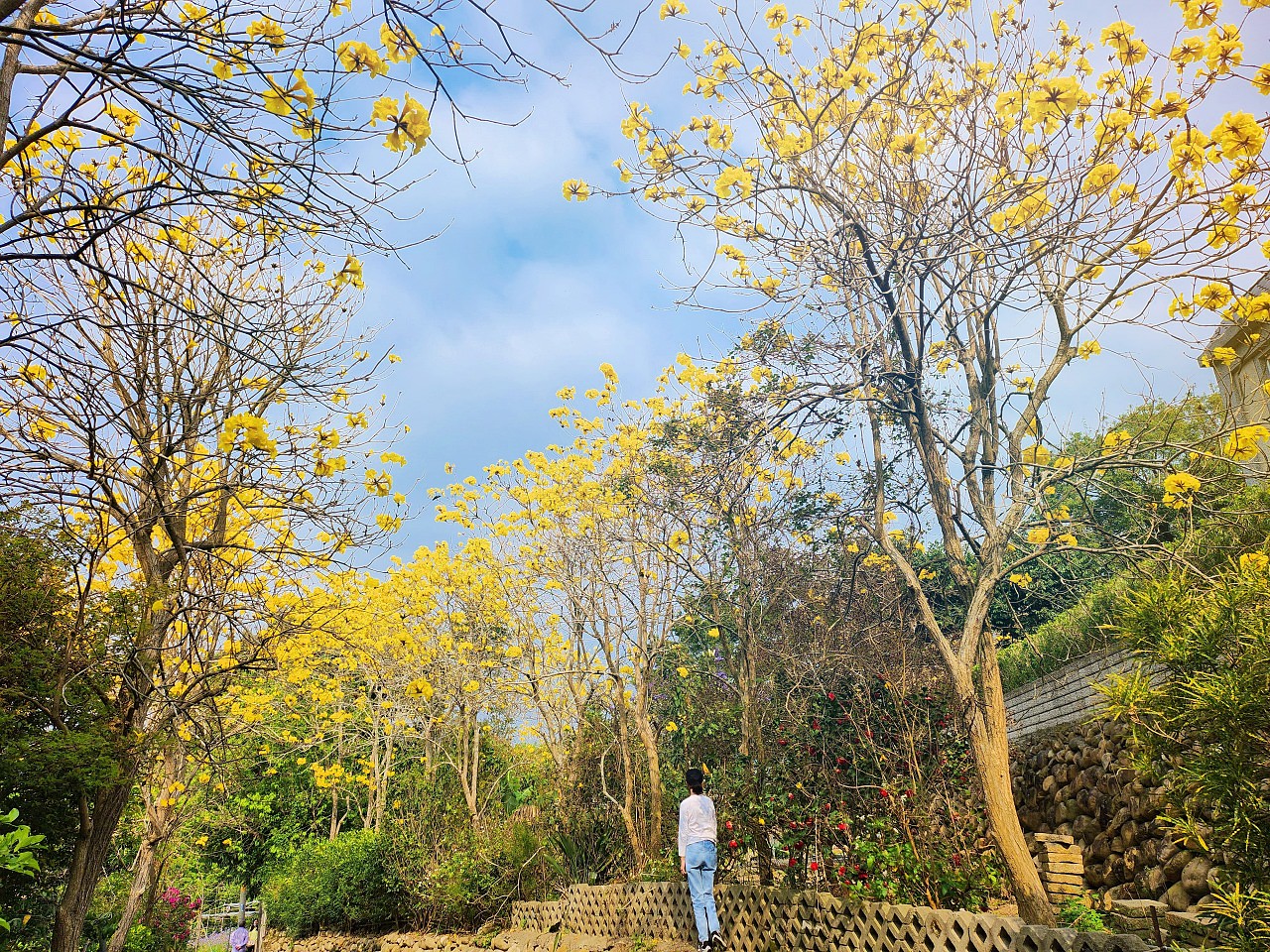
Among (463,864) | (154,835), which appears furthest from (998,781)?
(463,864)

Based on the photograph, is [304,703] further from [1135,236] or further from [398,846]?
[1135,236]

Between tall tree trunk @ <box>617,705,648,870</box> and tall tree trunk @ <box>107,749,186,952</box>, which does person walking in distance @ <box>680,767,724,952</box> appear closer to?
tall tree trunk @ <box>617,705,648,870</box>

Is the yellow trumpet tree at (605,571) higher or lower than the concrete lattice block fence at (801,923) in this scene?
higher

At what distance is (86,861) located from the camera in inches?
155

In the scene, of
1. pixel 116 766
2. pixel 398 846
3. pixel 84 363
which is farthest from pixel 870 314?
pixel 398 846

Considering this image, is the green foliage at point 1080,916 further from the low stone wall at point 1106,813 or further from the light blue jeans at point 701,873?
the light blue jeans at point 701,873

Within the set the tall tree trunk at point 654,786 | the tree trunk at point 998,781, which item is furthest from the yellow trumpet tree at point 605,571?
the tree trunk at point 998,781

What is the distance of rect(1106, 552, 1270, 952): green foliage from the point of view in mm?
2459

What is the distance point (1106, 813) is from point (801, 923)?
3.15 m

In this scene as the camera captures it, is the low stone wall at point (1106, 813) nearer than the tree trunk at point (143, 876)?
No

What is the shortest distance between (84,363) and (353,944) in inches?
393

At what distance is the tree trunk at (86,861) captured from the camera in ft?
12.3

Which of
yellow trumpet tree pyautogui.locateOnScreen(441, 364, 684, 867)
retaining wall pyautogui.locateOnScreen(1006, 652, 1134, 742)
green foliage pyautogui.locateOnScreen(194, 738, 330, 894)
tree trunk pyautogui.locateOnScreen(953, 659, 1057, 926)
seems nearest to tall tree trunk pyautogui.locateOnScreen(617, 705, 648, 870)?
yellow trumpet tree pyautogui.locateOnScreen(441, 364, 684, 867)

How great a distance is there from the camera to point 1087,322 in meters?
4.43
